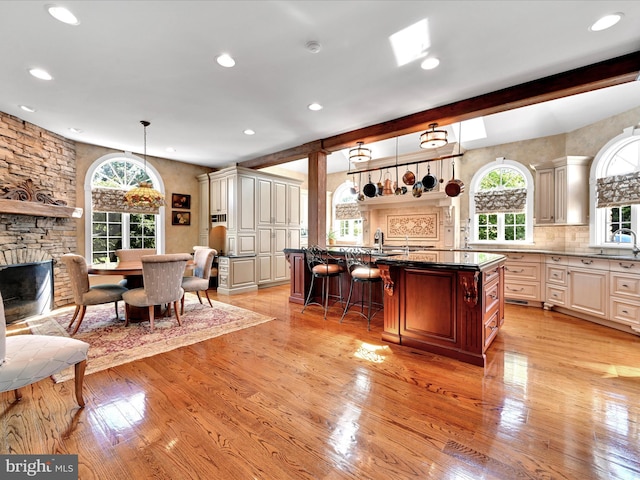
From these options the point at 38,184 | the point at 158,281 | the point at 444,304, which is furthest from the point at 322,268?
the point at 38,184

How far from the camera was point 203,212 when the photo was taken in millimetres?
6477

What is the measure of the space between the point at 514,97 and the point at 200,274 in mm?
4767

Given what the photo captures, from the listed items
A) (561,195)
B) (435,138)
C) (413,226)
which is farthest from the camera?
(413,226)

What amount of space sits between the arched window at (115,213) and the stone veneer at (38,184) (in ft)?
0.86

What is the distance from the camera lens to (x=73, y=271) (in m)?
3.28

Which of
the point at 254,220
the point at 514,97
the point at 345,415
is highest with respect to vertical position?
the point at 514,97

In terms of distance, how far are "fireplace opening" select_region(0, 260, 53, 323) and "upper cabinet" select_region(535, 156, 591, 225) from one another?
26.0ft

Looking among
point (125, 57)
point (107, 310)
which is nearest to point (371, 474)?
point (125, 57)

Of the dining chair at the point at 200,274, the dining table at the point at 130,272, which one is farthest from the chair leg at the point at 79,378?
the dining chair at the point at 200,274

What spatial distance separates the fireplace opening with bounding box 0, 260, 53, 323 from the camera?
→ 3.81 m

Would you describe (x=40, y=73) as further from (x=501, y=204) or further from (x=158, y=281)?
(x=501, y=204)

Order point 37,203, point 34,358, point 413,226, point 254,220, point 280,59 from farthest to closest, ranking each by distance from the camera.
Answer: point 413,226
point 254,220
point 37,203
point 280,59
point 34,358

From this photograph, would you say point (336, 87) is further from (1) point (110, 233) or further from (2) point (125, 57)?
(1) point (110, 233)

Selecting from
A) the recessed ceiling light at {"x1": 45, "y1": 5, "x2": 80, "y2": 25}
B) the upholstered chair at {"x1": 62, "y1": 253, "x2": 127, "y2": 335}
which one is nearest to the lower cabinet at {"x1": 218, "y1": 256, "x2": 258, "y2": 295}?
the upholstered chair at {"x1": 62, "y1": 253, "x2": 127, "y2": 335}
